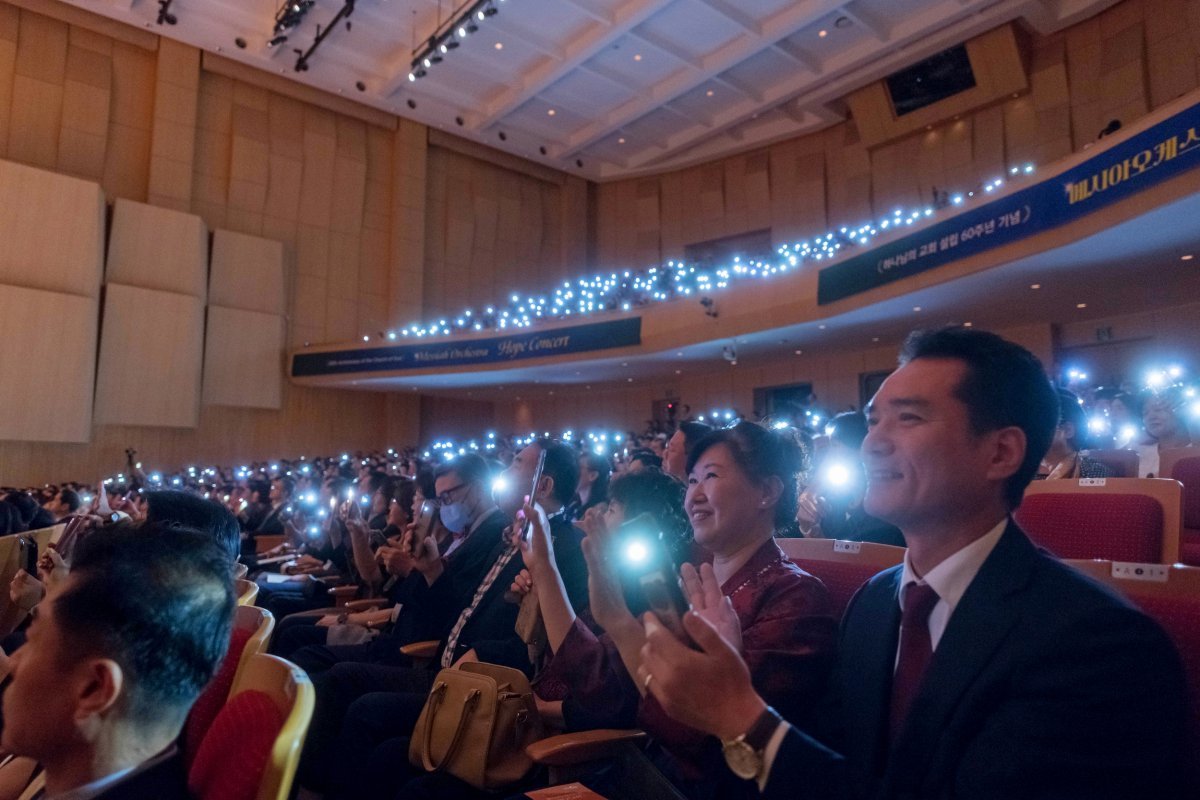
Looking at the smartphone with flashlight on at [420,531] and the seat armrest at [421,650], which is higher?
the smartphone with flashlight on at [420,531]

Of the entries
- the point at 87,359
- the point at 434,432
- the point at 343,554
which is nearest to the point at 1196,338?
the point at 343,554

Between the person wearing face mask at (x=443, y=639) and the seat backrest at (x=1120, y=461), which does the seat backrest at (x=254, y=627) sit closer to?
the person wearing face mask at (x=443, y=639)

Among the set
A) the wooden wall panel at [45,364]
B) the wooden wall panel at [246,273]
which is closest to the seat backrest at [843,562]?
the wooden wall panel at [45,364]

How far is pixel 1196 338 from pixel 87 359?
605 inches

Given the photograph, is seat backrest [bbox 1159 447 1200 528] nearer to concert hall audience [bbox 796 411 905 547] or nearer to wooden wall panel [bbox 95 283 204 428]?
concert hall audience [bbox 796 411 905 547]

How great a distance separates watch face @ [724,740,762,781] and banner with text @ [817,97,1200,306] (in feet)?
20.8

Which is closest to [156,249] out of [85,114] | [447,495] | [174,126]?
[174,126]

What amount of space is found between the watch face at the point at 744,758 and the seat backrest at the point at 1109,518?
4.65 ft

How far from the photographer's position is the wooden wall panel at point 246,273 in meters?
13.4

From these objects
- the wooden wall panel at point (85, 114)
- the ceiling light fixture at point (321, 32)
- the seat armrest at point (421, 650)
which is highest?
the ceiling light fixture at point (321, 32)

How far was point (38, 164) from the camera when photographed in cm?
1198

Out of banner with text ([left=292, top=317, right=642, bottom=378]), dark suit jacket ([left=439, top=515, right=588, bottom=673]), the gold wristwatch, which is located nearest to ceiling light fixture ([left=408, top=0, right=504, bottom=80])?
banner with text ([left=292, top=317, right=642, bottom=378])

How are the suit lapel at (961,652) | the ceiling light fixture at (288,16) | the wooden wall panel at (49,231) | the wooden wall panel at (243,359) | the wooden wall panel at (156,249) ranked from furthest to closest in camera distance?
the wooden wall panel at (243,359)
the wooden wall panel at (156,249)
the ceiling light fixture at (288,16)
the wooden wall panel at (49,231)
the suit lapel at (961,652)

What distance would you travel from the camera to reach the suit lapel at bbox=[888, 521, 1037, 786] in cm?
95
